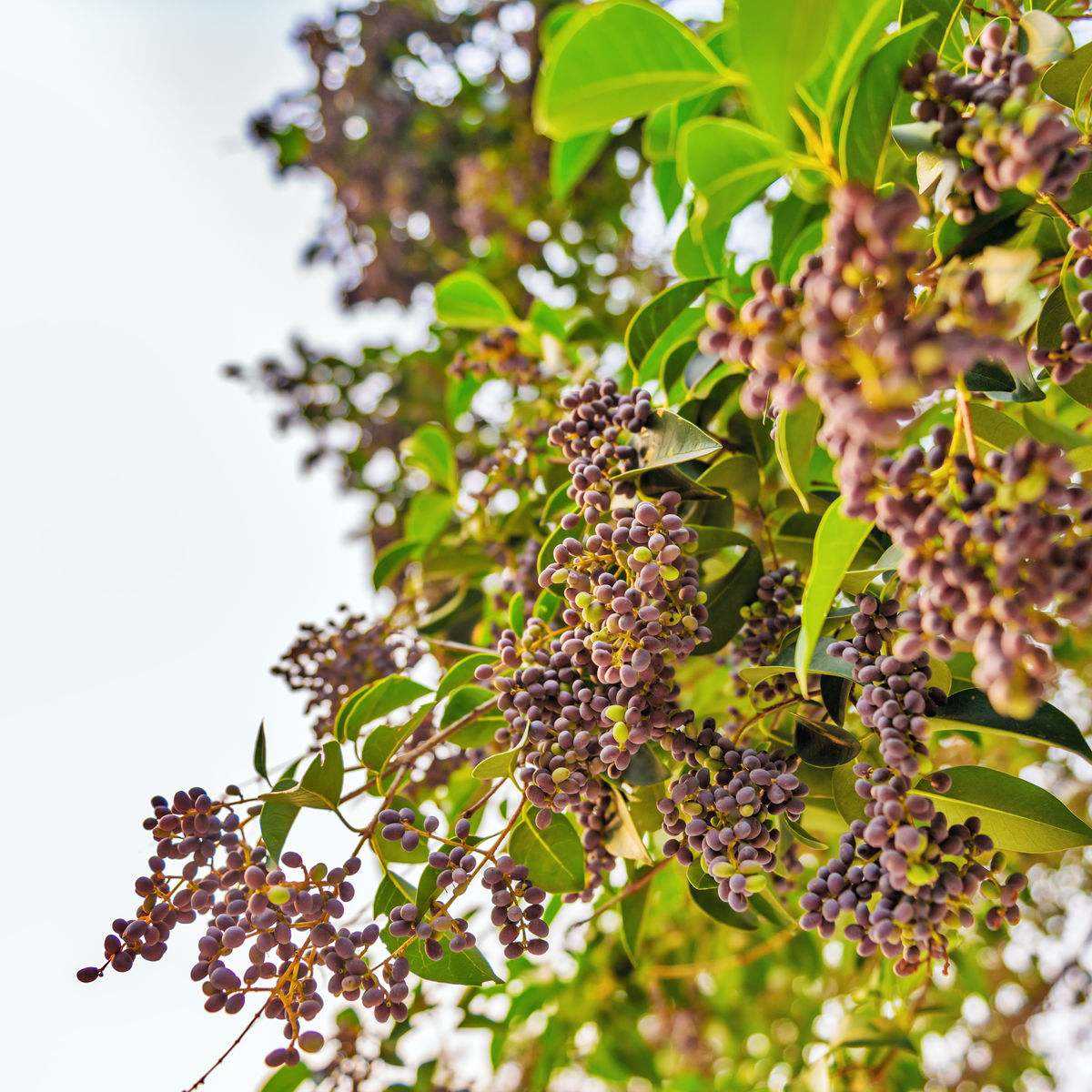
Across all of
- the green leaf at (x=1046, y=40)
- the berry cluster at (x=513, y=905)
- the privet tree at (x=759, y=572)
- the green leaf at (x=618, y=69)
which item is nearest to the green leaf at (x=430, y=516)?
the privet tree at (x=759, y=572)

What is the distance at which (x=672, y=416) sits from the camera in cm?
101

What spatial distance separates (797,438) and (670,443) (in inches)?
8.0

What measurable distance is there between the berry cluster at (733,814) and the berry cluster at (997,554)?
29 cm

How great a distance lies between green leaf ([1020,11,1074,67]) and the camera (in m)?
0.77

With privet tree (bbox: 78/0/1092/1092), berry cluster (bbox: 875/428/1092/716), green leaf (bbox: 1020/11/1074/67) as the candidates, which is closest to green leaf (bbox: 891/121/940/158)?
privet tree (bbox: 78/0/1092/1092)

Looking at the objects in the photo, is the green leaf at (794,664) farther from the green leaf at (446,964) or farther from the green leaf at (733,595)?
the green leaf at (446,964)

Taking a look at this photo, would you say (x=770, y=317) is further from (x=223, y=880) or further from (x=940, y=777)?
(x=223, y=880)

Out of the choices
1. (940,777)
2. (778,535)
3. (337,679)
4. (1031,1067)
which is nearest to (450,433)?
(337,679)

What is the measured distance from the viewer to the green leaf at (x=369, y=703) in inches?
46.9

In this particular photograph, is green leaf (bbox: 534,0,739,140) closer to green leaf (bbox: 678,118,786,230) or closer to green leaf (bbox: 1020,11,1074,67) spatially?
green leaf (bbox: 678,118,786,230)

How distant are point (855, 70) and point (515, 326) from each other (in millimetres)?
1101

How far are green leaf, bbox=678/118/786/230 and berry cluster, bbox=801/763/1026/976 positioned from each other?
1.98 ft

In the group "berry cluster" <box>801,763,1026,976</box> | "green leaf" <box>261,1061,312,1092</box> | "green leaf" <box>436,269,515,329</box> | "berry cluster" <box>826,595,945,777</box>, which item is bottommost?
"berry cluster" <box>801,763,1026,976</box>

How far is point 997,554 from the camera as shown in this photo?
1.94 ft
